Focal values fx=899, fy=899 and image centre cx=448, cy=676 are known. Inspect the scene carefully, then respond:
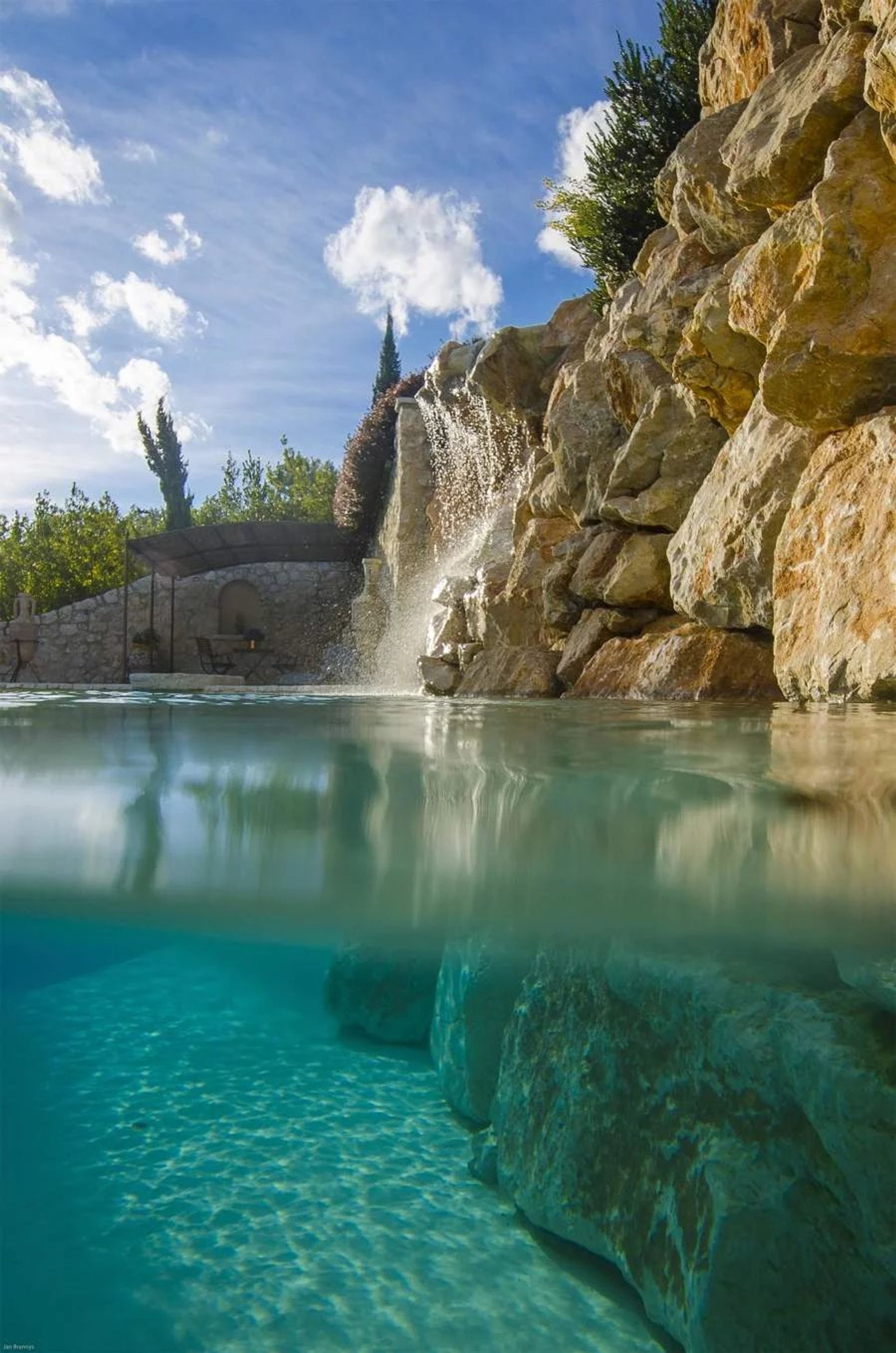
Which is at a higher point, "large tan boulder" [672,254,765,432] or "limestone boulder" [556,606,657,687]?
"large tan boulder" [672,254,765,432]

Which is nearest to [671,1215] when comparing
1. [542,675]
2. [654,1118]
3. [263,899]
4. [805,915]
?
[654,1118]

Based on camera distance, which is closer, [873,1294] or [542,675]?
[873,1294]

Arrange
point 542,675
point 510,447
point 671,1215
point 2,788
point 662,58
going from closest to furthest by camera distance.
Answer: point 671,1215
point 2,788
point 542,675
point 662,58
point 510,447

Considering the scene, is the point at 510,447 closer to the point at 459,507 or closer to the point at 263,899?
the point at 459,507

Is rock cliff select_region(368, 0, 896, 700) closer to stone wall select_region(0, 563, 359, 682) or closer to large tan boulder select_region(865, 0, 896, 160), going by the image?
large tan boulder select_region(865, 0, 896, 160)

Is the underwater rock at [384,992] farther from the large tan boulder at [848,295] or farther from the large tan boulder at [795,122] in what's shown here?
the large tan boulder at [795,122]

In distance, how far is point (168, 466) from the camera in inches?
1390

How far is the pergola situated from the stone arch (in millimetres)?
535

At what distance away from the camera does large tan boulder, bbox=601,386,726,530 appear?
6.44m

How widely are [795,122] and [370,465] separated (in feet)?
48.1

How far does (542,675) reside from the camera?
7.09 metres

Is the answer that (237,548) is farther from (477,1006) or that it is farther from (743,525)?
(477,1006)

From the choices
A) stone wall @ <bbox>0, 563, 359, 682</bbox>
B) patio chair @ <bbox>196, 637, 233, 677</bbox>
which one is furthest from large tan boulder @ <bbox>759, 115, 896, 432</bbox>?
patio chair @ <bbox>196, 637, 233, 677</bbox>

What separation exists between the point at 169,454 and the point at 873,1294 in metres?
37.8
